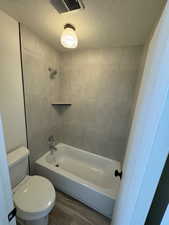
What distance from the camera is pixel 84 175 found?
1955 mm

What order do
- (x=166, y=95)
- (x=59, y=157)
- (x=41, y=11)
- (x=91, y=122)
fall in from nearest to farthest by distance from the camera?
(x=166, y=95) < (x=41, y=11) < (x=91, y=122) < (x=59, y=157)

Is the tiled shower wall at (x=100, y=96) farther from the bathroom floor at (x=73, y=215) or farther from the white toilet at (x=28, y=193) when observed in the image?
the white toilet at (x=28, y=193)

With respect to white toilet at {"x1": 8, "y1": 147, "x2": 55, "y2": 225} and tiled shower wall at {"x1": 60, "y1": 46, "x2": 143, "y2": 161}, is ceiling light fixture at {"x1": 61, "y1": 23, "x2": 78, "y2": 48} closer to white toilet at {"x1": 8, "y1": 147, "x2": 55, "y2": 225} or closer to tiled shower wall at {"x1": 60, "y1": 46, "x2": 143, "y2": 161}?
tiled shower wall at {"x1": 60, "y1": 46, "x2": 143, "y2": 161}

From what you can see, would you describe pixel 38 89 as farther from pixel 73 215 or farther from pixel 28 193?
pixel 73 215

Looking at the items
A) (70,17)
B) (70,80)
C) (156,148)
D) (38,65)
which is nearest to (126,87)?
(70,80)

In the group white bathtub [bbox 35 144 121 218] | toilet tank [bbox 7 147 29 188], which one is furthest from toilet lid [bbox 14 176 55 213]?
white bathtub [bbox 35 144 121 218]

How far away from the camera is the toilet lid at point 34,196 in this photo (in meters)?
1.03

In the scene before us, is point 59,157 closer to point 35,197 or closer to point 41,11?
point 35,197

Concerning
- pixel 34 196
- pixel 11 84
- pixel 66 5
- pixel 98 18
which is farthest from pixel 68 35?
pixel 34 196

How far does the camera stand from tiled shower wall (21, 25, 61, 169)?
1444mm

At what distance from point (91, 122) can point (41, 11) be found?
1683mm

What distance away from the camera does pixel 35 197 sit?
112 cm

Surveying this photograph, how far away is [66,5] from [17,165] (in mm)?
1759

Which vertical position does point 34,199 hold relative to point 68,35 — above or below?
below
